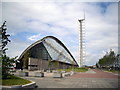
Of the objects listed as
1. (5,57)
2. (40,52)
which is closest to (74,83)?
(5,57)

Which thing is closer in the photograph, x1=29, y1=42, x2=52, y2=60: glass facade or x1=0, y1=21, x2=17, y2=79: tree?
x1=0, y1=21, x2=17, y2=79: tree

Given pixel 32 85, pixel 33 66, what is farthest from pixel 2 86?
pixel 33 66

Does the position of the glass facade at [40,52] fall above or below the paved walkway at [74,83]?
above

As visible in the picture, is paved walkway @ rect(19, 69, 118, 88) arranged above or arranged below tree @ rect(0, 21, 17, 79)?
below

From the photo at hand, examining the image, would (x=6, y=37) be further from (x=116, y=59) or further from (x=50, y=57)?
(x=50, y=57)

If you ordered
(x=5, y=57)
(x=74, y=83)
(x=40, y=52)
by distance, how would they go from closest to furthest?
(x=5, y=57) < (x=74, y=83) < (x=40, y=52)

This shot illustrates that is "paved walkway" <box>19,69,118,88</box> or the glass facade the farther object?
the glass facade

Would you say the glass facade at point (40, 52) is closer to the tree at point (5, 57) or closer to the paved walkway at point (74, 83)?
the paved walkway at point (74, 83)

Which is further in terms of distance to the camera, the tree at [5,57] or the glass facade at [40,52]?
the glass facade at [40,52]

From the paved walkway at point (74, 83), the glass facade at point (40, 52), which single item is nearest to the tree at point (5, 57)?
the paved walkway at point (74, 83)

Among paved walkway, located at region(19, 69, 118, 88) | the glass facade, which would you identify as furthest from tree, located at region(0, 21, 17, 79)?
the glass facade

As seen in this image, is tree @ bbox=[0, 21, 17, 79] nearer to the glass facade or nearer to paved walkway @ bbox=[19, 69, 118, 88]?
paved walkway @ bbox=[19, 69, 118, 88]

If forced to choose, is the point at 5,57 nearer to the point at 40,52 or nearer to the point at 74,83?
the point at 74,83

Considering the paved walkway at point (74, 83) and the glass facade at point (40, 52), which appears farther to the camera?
the glass facade at point (40, 52)
